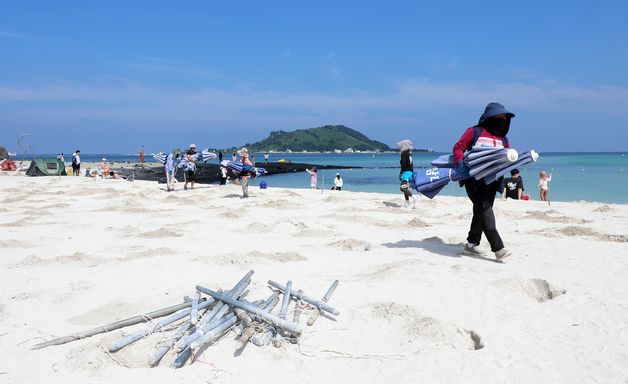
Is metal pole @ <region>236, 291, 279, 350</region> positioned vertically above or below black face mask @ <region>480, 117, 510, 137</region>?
below

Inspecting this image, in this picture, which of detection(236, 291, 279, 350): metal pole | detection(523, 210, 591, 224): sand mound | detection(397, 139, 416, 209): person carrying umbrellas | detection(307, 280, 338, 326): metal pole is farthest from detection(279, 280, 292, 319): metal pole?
detection(397, 139, 416, 209): person carrying umbrellas

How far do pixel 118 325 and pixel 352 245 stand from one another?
4.04 metres

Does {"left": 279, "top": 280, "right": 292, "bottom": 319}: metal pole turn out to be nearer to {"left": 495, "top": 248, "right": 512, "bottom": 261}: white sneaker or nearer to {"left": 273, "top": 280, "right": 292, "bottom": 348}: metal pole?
{"left": 273, "top": 280, "right": 292, "bottom": 348}: metal pole

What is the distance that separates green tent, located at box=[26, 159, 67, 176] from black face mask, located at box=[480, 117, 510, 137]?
31.6m

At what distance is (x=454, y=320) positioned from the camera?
4086mm

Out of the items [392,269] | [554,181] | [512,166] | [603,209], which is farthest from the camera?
[554,181]

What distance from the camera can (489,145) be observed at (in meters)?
6.15

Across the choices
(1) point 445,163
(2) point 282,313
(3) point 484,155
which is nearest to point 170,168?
(1) point 445,163

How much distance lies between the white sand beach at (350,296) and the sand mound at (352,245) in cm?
4

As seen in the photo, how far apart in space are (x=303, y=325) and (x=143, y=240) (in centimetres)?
493

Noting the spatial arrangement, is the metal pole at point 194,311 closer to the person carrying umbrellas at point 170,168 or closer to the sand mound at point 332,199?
the sand mound at point 332,199

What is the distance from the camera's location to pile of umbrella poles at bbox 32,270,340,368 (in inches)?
141

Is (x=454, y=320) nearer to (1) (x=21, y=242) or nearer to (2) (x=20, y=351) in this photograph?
(2) (x=20, y=351)

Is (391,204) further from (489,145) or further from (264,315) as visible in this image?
(264,315)
